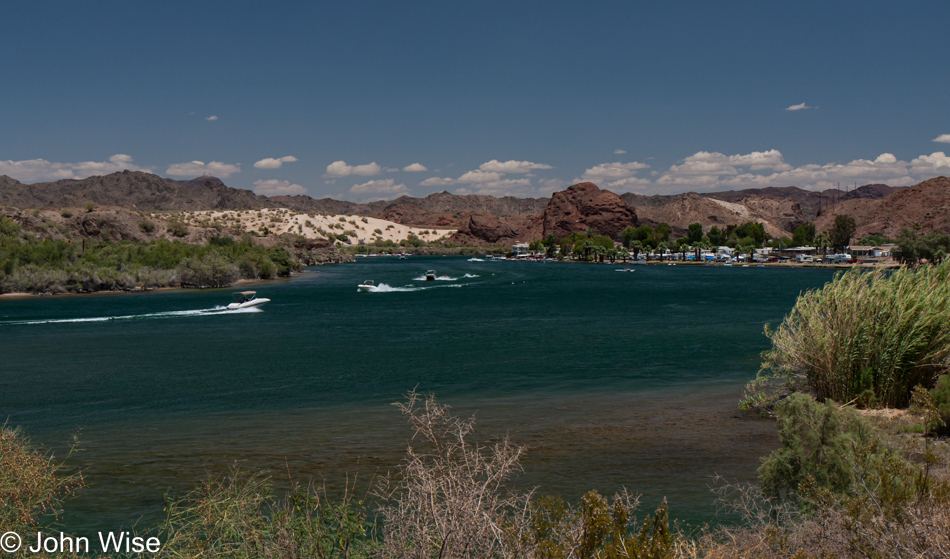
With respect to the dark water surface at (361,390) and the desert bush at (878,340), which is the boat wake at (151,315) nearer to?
the dark water surface at (361,390)

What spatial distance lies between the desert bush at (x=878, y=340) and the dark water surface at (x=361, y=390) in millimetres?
2430

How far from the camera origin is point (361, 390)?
23812 millimetres

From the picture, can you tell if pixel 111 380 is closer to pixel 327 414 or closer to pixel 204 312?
pixel 327 414

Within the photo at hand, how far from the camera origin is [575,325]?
145 feet

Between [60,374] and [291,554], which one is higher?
[291,554]

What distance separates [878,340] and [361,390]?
1672 cm

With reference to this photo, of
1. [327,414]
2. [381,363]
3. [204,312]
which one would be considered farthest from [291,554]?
[204,312]

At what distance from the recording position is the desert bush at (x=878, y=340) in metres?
16.7

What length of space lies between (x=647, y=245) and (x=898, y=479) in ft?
597

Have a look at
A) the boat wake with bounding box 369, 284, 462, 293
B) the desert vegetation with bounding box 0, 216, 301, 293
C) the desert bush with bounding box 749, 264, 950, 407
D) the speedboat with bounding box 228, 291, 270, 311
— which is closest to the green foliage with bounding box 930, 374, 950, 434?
the desert bush with bounding box 749, 264, 950, 407

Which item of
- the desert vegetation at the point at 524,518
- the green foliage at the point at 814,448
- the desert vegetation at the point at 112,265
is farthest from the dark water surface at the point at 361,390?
the desert vegetation at the point at 112,265

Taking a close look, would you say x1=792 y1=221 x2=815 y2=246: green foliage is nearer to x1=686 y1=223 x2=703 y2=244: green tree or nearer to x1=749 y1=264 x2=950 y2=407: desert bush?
x1=686 y1=223 x2=703 y2=244: green tree

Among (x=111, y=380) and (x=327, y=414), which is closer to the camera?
(x=327, y=414)

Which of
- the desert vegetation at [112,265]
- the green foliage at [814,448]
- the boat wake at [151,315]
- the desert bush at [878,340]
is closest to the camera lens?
the green foliage at [814,448]
